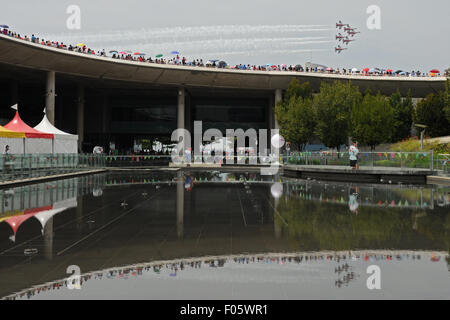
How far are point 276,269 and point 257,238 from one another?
2.20 meters

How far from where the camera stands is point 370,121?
4275cm

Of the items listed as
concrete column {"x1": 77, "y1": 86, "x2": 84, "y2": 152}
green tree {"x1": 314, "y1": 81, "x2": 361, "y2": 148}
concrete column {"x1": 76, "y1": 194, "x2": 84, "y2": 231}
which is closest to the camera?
concrete column {"x1": 76, "y1": 194, "x2": 84, "y2": 231}

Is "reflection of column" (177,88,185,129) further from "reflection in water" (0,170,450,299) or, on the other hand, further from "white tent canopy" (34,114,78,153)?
"reflection in water" (0,170,450,299)

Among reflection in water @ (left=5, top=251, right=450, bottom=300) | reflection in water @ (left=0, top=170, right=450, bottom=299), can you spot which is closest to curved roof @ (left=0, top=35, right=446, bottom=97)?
reflection in water @ (left=0, top=170, right=450, bottom=299)

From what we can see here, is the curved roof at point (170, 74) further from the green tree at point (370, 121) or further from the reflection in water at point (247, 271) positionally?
the reflection in water at point (247, 271)

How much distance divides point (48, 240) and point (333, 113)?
3552 cm

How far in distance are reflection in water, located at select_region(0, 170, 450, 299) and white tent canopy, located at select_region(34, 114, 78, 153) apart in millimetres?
17406

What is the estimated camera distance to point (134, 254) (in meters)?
7.03

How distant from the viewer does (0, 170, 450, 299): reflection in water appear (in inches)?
233

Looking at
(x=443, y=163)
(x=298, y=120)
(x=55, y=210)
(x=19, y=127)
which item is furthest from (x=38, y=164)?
(x=298, y=120)

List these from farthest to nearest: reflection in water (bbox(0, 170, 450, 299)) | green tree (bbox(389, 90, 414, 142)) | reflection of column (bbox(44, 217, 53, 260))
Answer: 1. green tree (bbox(389, 90, 414, 142))
2. reflection of column (bbox(44, 217, 53, 260))
3. reflection in water (bbox(0, 170, 450, 299))

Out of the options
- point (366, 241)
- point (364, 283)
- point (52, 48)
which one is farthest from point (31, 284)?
point (52, 48)
